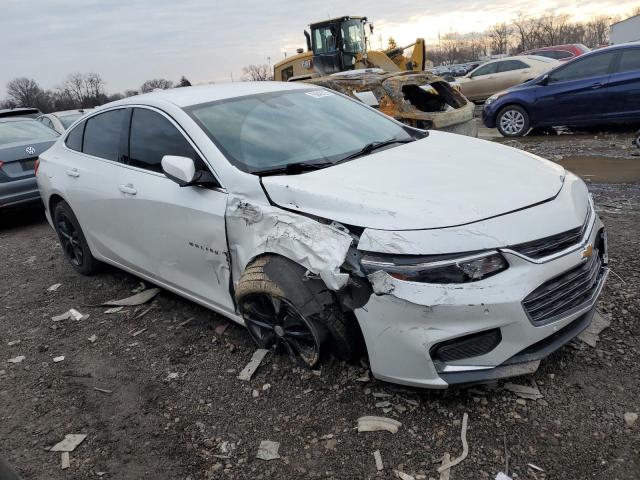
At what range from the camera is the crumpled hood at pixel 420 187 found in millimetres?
2447

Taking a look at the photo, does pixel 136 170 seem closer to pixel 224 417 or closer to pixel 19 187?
pixel 224 417

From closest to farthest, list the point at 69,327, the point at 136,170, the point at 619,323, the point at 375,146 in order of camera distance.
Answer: the point at 619,323 < the point at 375,146 < the point at 136,170 < the point at 69,327

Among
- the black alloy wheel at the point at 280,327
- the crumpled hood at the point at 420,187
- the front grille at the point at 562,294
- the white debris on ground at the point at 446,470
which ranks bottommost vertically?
the white debris on ground at the point at 446,470

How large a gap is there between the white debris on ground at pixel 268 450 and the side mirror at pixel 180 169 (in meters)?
1.53

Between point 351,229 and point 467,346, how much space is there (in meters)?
0.77

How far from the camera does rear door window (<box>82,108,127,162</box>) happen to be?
160 inches

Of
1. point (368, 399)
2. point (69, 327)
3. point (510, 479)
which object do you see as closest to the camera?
point (510, 479)

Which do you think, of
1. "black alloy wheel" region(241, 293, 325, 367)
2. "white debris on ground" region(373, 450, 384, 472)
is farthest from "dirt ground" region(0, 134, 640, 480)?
"black alloy wheel" region(241, 293, 325, 367)

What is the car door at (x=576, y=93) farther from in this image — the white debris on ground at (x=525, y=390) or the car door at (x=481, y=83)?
the white debris on ground at (x=525, y=390)

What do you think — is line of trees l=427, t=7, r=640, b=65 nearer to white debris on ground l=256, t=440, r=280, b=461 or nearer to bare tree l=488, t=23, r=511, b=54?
bare tree l=488, t=23, r=511, b=54

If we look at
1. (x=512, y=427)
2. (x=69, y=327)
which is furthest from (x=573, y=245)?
(x=69, y=327)

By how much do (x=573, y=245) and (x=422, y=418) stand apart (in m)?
1.12

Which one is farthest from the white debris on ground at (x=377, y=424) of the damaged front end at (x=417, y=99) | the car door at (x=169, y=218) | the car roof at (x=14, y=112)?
the car roof at (x=14, y=112)

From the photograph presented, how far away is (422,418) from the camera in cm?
259
